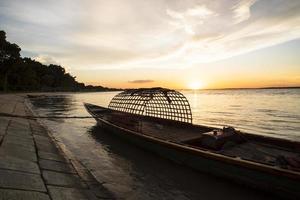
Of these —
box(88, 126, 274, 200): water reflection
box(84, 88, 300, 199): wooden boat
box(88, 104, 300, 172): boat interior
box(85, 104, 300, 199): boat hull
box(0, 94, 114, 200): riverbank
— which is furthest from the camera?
box(88, 104, 300, 172): boat interior

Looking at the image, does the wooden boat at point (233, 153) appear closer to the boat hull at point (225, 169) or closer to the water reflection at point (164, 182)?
the boat hull at point (225, 169)

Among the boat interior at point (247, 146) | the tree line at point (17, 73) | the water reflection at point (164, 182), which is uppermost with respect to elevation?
the tree line at point (17, 73)

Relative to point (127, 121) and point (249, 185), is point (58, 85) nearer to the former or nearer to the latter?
point (127, 121)

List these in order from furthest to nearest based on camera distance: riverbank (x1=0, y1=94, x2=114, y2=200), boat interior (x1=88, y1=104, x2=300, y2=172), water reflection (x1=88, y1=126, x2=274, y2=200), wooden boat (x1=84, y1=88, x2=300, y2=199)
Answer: boat interior (x1=88, y1=104, x2=300, y2=172) → water reflection (x1=88, y1=126, x2=274, y2=200) → wooden boat (x1=84, y1=88, x2=300, y2=199) → riverbank (x1=0, y1=94, x2=114, y2=200)

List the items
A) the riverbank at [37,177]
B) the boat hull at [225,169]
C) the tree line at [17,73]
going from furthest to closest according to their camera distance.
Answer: the tree line at [17,73] < the boat hull at [225,169] < the riverbank at [37,177]

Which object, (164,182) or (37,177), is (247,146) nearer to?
(164,182)

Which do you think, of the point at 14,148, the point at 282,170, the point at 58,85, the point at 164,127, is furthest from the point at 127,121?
the point at 58,85

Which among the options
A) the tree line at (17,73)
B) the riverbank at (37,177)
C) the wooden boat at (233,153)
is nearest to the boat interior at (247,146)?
the wooden boat at (233,153)

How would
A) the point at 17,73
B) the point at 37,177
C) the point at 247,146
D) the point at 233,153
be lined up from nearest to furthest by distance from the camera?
the point at 37,177 < the point at 233,153 < the point at 247,146 < the point at 17,73

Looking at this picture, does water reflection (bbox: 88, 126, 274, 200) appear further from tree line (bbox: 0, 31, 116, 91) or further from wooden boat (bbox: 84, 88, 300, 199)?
tree line (bbox: 0, 31, 116, 91)

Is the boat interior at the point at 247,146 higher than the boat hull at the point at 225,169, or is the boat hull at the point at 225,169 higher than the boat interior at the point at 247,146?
the boat interior at the point at 247,146

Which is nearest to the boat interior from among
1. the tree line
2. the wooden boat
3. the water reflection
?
the wooden boat

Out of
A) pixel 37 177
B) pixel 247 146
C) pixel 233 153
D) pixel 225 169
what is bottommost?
pixel 225 169

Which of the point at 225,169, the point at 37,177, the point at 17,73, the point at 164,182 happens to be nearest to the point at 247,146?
the point at 225,169
